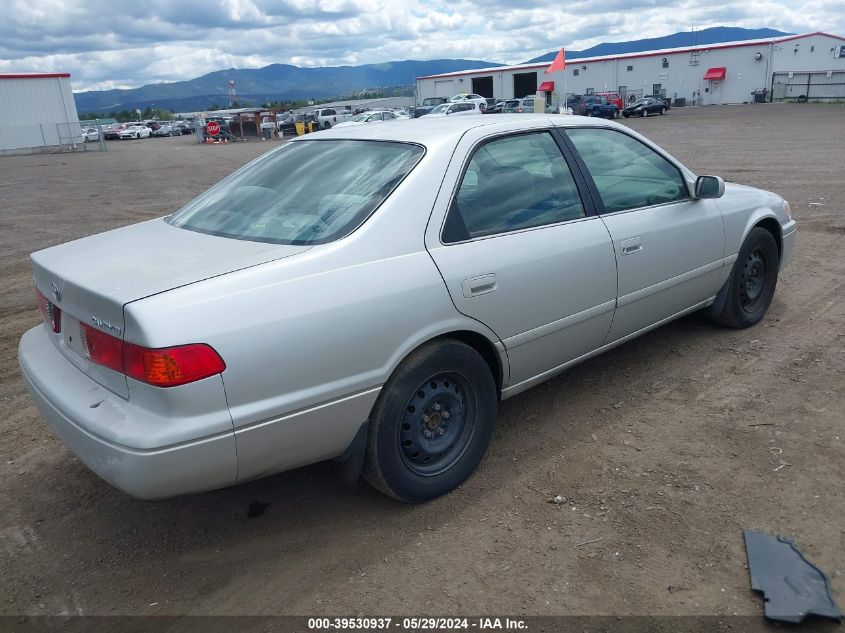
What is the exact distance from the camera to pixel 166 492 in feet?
7.98

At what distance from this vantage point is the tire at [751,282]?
4840mm

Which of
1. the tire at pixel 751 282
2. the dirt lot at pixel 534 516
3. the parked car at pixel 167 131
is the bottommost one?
the parked car at pixel 167 131

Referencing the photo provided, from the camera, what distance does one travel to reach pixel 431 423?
311cm

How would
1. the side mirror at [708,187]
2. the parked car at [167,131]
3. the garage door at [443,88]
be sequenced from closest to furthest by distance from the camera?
1. the side mirror at [708,187]
2. the parked car at [167,131]
3. the garage door at [443,88]

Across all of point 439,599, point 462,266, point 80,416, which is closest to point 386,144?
point 462,266

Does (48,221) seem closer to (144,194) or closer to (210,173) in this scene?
(144,194)

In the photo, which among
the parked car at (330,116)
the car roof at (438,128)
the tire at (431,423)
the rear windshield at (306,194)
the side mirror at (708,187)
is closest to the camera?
the tire at (431,423)

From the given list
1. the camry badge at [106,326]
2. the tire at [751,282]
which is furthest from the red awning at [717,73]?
the camry badge at [106,326]

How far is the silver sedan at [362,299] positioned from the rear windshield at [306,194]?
0.01 metres

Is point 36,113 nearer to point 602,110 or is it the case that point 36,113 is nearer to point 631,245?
point 602,110

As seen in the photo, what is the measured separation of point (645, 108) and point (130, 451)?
45.7 m

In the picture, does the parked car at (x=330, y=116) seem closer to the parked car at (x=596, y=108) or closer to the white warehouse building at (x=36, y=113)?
the parked car at (x=596, y=108)

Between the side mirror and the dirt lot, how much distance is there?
3.63 ft

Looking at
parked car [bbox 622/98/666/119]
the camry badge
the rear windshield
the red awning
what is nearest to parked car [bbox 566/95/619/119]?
parked car [bbox 622/98/666/119]
